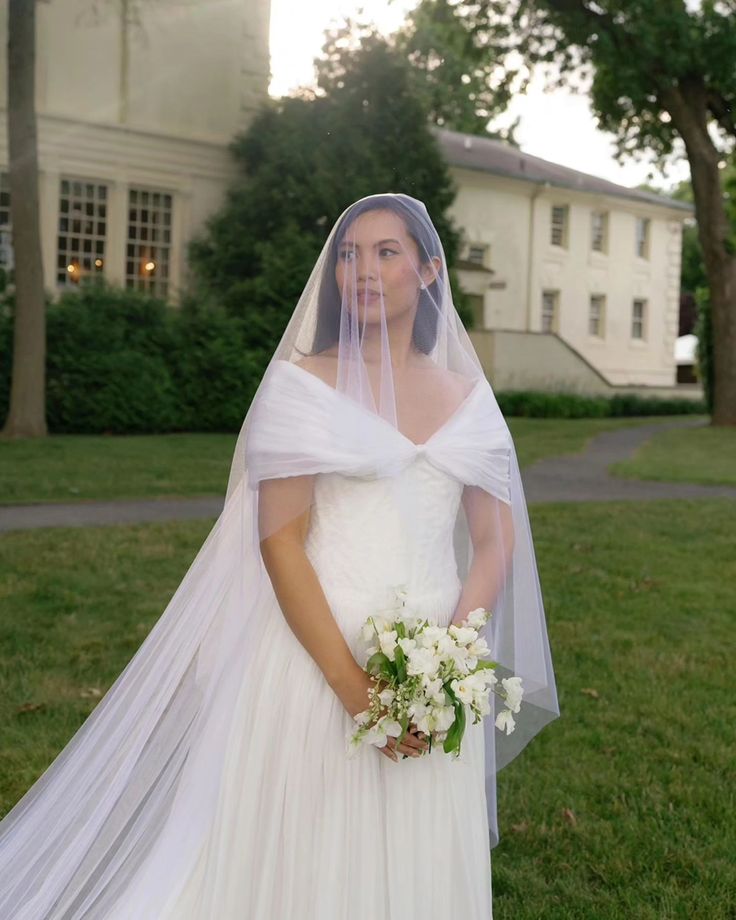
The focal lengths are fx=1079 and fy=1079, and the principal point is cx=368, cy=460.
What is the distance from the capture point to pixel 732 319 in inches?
991

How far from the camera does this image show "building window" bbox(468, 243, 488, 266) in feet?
117

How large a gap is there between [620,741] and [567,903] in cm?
155

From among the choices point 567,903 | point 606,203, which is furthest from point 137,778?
point 606,203

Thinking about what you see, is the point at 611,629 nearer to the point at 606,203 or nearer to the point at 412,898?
the point at 412,898

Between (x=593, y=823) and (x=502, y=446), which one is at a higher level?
(x=502, y=446)

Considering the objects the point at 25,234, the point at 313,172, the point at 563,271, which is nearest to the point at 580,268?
the point at 563,271

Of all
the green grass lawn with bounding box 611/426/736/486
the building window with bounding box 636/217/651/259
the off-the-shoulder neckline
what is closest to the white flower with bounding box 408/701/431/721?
the off-the-shoulder neckline

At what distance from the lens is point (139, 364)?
19047 millimetres

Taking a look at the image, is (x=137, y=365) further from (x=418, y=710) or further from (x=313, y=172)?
(x=418, y=710)

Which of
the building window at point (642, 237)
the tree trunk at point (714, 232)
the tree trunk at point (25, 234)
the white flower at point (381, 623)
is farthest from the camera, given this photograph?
the building window at point (642, 237)

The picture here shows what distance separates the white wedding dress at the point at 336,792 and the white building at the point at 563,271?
93.4ft

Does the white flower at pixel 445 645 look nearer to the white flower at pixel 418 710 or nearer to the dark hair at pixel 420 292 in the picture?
the white flower at pixel 418 710

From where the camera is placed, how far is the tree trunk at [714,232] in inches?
961

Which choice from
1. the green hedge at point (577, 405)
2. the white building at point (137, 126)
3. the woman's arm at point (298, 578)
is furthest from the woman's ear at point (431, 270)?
the green hedge at point (577, 405)
